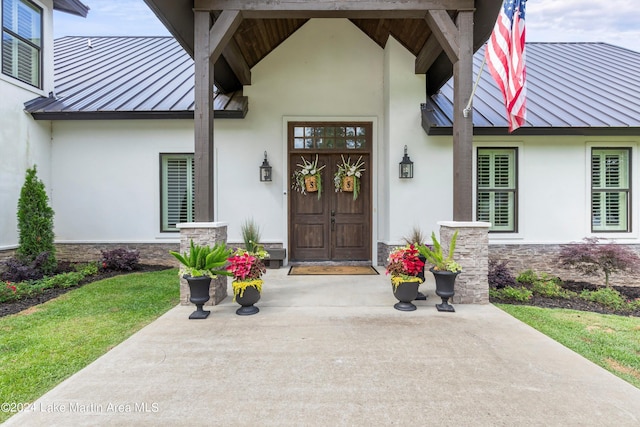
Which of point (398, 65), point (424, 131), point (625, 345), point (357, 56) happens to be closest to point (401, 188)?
point (424, 131)

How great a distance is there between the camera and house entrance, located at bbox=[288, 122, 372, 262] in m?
7.66

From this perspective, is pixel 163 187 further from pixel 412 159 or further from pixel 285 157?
pixel 412 159

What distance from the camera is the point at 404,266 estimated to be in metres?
4.44

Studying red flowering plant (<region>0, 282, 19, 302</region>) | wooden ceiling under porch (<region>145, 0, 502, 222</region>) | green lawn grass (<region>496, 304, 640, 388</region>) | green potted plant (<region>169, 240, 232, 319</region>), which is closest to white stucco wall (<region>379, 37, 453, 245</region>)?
wooden ceiling under porch (<region>145, 0, 502, 222</region>)

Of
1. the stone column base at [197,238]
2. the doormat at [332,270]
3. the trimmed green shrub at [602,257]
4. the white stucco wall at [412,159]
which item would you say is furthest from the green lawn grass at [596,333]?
the stone column base at [197,238]

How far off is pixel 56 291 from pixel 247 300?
138 inches

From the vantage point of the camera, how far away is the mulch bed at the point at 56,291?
184 inches

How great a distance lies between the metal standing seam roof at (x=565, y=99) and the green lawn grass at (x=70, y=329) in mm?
5855

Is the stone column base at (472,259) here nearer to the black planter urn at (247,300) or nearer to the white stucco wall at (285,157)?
the white stucco wall at (285,157)

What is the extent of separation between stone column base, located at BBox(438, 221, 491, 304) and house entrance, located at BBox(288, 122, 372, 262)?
10.0ft

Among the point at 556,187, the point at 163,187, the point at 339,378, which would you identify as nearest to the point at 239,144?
the point at 163,187

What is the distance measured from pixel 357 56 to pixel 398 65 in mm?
1001

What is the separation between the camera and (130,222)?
24.6ft

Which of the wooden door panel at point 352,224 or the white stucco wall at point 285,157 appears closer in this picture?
the white stucco wall at point 285,157
